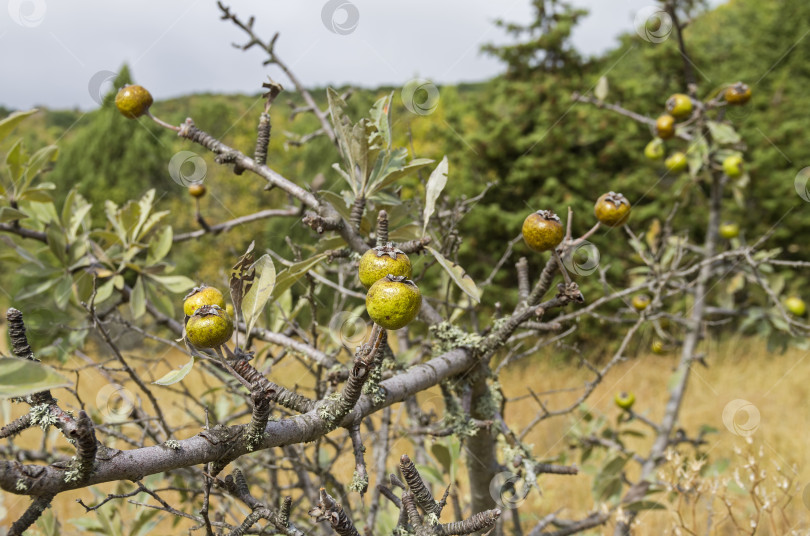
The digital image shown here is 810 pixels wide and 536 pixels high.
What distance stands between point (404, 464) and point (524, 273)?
1.82 feet

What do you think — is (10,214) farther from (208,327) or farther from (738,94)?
(738,94)

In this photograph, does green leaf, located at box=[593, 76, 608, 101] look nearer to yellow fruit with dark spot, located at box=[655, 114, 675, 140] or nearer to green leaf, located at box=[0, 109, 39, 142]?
yellow fruit with dark spot, located at box=[655, 114, 675, 140]

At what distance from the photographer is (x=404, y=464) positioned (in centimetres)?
68

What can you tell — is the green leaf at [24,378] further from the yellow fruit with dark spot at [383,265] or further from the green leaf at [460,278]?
the green leaf at [460,278]

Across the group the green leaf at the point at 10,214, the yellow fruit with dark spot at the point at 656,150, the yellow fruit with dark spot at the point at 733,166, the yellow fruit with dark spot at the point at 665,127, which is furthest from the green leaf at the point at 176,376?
the yellow fruit with dark spot at the point at 656,150

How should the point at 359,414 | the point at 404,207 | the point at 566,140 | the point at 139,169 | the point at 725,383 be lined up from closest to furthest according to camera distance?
the point at 359,414
the point at 404,207
the point at 725,383
the point at 566,140
the point at 139,169

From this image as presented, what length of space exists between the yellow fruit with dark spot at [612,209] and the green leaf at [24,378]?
0.85m

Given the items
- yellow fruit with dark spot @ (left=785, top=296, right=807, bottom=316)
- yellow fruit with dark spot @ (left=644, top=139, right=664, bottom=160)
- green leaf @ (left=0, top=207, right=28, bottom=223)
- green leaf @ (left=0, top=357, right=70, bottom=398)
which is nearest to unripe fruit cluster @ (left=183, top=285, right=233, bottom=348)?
green leaf @ (left=0, top=357, right=70, bottom=398)

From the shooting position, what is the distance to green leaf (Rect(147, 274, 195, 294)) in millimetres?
1666

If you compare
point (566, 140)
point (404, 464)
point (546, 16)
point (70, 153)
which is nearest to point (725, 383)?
point (566, 140)

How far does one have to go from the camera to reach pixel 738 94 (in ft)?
7.02

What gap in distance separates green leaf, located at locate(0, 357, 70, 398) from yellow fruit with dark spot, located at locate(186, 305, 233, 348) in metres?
0.15

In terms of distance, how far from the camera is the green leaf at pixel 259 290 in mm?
760

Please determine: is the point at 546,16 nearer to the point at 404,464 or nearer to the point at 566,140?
the point at 566,140
